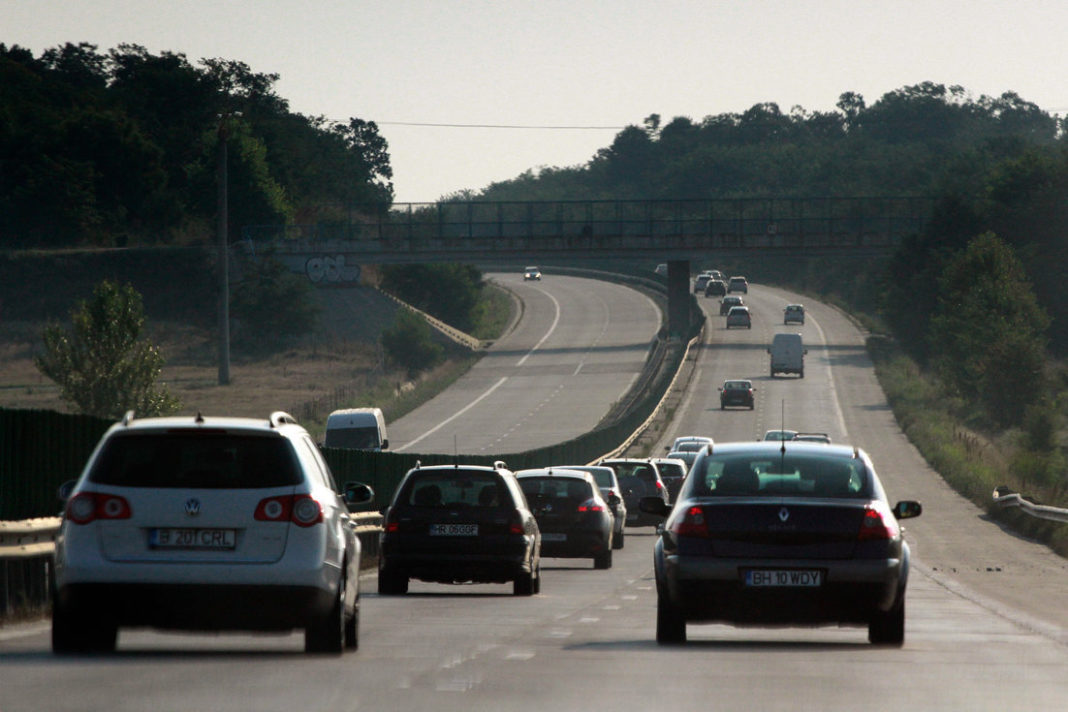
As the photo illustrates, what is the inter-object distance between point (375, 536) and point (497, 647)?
16720mm

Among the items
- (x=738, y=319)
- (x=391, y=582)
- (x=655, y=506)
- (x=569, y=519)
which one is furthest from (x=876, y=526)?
(x=738, y=319)

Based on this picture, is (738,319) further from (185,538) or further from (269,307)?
(185,538)

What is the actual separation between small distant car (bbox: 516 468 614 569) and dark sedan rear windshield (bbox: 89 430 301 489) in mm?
15996

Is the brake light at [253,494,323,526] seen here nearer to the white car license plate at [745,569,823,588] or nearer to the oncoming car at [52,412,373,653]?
the oncoming car at [52,412,373,653]

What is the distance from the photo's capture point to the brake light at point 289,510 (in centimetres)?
1237

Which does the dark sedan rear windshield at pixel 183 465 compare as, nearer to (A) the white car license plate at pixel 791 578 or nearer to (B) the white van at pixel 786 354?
(A) the white car license plate at pixel 791 578

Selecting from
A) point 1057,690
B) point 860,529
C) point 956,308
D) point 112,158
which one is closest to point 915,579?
point 860,529

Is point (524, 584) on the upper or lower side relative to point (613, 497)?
upper

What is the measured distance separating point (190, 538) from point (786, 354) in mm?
96488

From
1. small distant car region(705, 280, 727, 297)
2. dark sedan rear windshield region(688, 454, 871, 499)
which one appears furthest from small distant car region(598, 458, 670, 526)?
small distant car region(705, 280, 727, 297)

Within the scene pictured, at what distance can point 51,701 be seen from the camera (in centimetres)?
980

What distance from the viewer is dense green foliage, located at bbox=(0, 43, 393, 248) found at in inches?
4936

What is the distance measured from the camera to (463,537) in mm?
21281

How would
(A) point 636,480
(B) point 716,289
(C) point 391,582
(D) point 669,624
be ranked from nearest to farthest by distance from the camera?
(D) point 669,624 < (C) point 391,582 < (A) point 636,480 < (B) point 716,289
